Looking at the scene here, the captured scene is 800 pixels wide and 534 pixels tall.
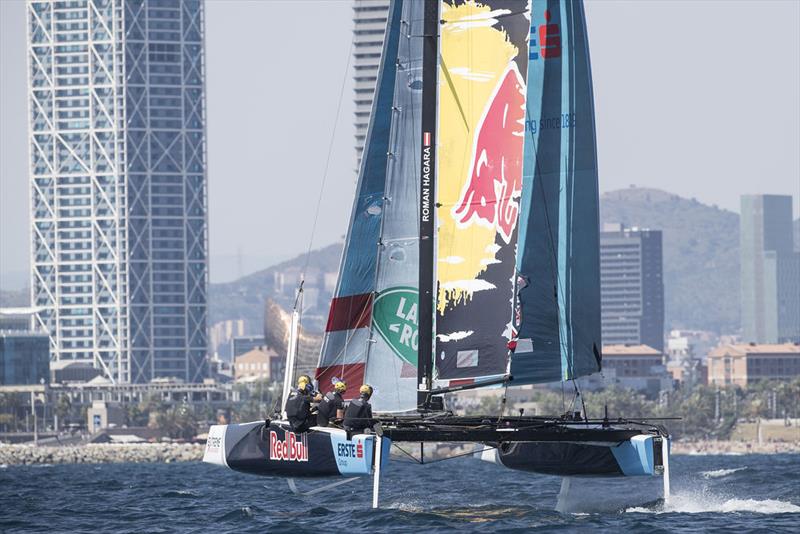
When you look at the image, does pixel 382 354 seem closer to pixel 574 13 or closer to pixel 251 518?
pixel 251 518

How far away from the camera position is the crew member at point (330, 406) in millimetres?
33500

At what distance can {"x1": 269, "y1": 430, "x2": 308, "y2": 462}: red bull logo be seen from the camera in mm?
32688

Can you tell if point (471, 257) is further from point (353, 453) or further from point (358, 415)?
point (353, 453)

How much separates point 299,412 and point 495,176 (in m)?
5.80

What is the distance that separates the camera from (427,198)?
34.2 meters

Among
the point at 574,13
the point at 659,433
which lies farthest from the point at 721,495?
the point at 574,13

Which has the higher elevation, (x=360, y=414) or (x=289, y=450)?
(x=360, y=414)

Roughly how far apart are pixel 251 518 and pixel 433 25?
10015mm

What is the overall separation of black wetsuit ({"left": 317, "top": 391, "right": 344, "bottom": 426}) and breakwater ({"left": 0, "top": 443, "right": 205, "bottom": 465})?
3835 inches

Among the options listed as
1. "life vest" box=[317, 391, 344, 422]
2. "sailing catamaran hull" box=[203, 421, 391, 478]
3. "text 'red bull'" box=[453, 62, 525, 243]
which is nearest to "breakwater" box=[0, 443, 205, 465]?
"sailing catamaran hull" box=[203, 421, 391, 478]

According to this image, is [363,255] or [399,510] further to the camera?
[363,255]

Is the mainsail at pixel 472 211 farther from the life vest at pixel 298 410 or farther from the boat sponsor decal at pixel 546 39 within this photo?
the life vest at pixel 298 410

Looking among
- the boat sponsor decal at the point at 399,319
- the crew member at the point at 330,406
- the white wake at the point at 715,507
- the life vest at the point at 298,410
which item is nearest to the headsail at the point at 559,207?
the boat sponsor decal at the point at 399,319

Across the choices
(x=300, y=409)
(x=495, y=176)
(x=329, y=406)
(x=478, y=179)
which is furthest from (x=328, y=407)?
(x=495, y=176)
